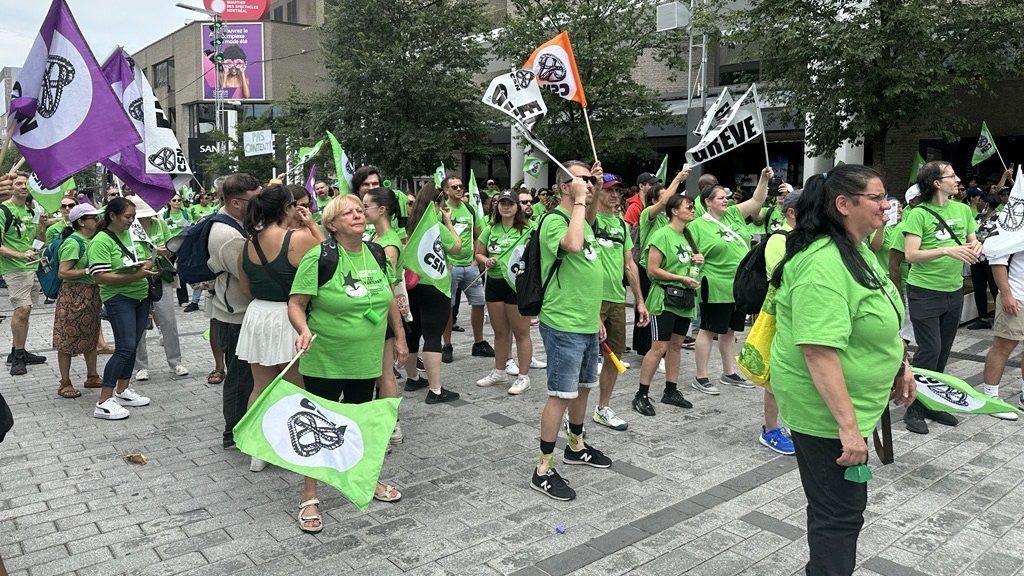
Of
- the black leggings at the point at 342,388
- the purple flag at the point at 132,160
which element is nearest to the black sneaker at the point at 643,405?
the black leggings at the point at 342,388

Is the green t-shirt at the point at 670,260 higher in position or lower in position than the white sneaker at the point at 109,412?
higher

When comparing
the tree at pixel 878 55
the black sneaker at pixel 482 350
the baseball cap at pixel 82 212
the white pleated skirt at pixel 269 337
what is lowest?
the black sneaker at pixel 482 350

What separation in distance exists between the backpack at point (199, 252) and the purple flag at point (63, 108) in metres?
0.87

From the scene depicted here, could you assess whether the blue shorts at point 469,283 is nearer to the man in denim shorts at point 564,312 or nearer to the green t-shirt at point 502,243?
the green t-shirt at point 502,243

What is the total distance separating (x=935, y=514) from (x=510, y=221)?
4.97 metres

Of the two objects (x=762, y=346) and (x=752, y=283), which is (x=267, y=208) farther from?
(x=762, y=346)

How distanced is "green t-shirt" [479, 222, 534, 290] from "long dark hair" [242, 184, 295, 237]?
288 centimetres

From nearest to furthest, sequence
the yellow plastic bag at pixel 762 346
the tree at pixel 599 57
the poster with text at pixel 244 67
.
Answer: the yellow plastic bag at pixel 762 346
the tree at pixel 599 57
the poster with text at pixel 244 67

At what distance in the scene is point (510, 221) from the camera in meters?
8.20

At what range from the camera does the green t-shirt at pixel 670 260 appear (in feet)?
20.8

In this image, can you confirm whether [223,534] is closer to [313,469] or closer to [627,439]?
[313,469]

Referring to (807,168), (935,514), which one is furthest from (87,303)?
(807,168)

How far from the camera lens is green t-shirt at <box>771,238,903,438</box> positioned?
8.91ft

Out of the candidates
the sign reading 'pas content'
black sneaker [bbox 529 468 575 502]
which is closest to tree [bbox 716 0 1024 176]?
the sign reading 'pas content'
